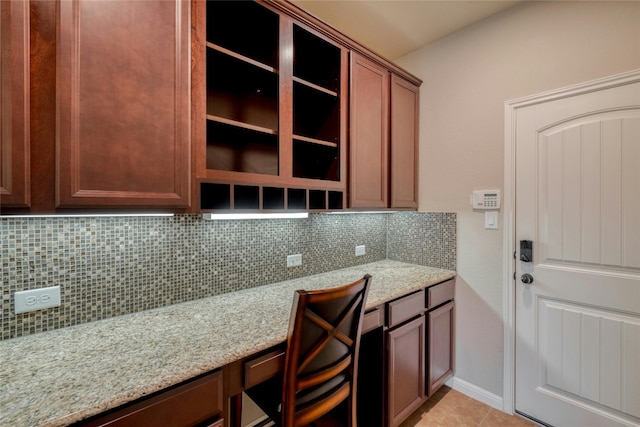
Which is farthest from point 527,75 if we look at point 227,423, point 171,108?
point 227,423

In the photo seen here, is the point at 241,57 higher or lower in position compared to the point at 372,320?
higher

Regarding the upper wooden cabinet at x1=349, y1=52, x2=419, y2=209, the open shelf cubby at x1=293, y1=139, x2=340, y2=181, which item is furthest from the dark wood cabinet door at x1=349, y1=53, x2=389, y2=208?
the open shelf cubby at x1=293, y1=139, x2=340, y2=181

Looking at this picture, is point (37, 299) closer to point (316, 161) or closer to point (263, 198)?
point (263, 198)

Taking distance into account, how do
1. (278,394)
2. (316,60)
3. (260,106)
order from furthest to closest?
(316,60)
(260,106)
(278,394)

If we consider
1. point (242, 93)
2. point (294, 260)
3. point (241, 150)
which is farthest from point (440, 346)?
point (242, 93)

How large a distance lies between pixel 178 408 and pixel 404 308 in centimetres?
130

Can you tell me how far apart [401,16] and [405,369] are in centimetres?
240

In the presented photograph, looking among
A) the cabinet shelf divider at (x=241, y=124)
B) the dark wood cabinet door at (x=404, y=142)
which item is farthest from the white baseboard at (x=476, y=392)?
the cabinet shelf divider at (x=241, y=124)

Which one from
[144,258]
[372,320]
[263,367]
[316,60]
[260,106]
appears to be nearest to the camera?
[263,367]

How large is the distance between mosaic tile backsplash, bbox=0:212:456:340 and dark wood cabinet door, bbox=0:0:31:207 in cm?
36

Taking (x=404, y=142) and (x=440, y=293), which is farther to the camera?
(x=404, y=142)

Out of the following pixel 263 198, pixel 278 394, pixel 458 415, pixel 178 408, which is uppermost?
pixel 263 198

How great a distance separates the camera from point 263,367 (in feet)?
3.64

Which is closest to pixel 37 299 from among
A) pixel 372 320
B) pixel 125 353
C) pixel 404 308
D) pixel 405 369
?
pixel 125 353
